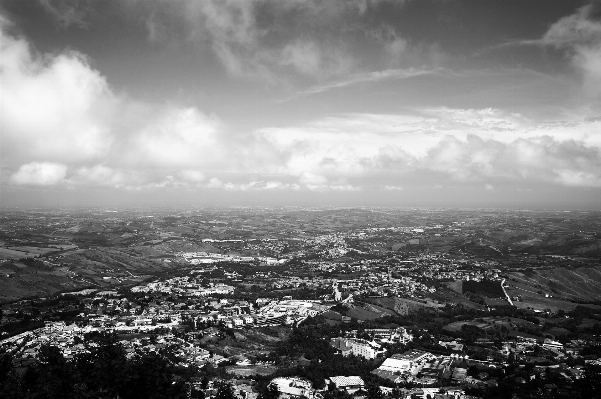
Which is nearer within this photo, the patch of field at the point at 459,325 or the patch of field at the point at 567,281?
the patch of field at the point at 459,325

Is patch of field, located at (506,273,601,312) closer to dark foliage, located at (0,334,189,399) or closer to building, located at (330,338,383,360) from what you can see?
building, located at (330,338,383,360)

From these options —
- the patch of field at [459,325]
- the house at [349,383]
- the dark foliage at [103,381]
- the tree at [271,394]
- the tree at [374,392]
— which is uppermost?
the dark foliage at [103,381]

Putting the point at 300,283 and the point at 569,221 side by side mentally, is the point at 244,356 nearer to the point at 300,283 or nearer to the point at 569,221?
the point at 300,283

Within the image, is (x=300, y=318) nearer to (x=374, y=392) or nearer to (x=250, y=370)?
(x=250, y=370)

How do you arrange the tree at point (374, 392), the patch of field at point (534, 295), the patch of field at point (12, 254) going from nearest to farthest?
1. the tree at point (374, 392)
2. the patch of field at point (534, 295)
3. the patch of field at point (12, 254)

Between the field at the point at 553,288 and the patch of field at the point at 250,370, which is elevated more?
the patch of field at the point at 250,370

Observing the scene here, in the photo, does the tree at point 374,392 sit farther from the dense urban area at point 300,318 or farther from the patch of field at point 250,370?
the patch of field at point 250,370

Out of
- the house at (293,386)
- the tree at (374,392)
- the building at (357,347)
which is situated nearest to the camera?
the tree at (374,392)

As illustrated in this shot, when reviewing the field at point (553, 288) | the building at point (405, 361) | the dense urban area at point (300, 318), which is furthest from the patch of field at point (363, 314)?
the field at point (553, 288)

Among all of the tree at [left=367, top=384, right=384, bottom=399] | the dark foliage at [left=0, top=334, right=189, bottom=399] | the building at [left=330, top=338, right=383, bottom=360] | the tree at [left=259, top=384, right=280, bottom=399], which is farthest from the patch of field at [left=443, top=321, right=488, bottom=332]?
the dark foliage at [left=0, top=334, right=189, bottom=399]
